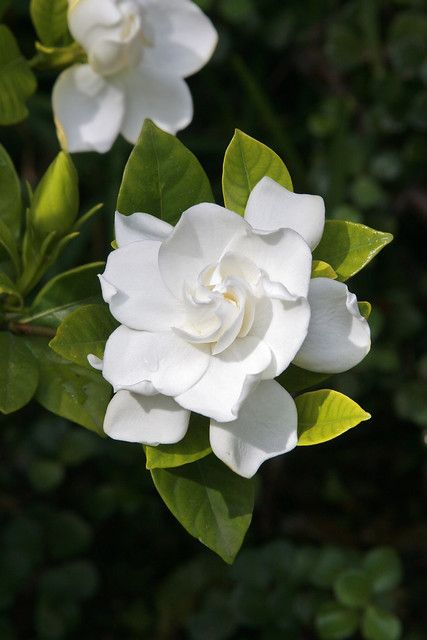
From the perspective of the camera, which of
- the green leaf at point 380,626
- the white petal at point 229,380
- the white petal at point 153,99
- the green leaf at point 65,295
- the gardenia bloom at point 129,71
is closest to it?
the white petal at point 229,380

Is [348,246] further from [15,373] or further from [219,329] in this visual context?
[15,373]

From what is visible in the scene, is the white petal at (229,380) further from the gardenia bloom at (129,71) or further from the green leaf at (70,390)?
the gardenia bloom at (129,71)

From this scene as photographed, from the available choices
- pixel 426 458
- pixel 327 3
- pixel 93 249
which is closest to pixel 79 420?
pixel 93 249

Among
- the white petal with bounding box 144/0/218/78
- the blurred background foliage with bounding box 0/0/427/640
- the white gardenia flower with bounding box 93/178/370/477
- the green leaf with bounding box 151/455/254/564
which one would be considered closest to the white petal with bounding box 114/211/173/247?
the white gardenia flower with bounding box 93/178/370/477

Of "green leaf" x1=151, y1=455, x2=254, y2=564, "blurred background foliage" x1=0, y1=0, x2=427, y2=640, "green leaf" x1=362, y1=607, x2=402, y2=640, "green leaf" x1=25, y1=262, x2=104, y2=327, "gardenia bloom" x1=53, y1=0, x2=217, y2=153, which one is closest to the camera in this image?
"green leaf" x1=151, y1=455, x2=254, y2=564

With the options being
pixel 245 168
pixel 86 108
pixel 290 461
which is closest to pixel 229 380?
pixel 245 168

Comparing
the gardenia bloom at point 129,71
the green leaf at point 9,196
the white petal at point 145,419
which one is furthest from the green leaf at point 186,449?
the gardenia bloom at point 129,71

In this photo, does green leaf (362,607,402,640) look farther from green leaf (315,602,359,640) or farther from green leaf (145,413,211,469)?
green leaf (145,413,211,469)

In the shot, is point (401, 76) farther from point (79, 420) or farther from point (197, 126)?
point (79, 420)
